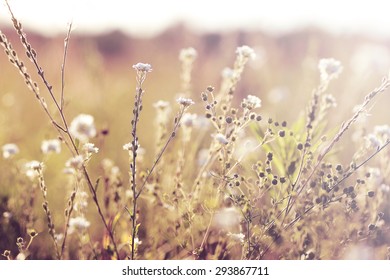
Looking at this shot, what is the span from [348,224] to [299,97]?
88cm

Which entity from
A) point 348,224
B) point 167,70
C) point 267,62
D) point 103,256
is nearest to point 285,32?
point 267,62

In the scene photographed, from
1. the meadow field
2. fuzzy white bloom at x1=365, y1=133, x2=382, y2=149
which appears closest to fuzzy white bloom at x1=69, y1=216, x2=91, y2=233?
the meadow field

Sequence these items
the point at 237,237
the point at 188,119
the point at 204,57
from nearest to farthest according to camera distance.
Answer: the point at 237,237, the point at 188,119, the point at 204,57

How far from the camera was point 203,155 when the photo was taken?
69.2 inches

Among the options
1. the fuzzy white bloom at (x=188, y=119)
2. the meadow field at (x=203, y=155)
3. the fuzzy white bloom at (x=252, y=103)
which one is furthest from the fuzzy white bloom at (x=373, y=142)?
the fuzzy white bloom at (x=188, y=119)

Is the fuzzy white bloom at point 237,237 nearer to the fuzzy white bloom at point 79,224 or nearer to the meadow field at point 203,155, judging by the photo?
the meadow field at point 203,155

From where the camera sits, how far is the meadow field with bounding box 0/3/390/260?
130 centimetres

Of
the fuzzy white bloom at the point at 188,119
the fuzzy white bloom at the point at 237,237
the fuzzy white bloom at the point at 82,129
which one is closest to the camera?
the fuzzy white bloom at the point at 82,129

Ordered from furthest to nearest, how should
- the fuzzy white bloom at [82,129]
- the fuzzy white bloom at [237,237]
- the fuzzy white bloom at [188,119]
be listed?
the fuzzy white bloom at [188,119]
the fuzzy white bloom at [237,237]
the fuzzy white bloom at [82,129]

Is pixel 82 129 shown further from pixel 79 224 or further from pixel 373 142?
pixel 373 142

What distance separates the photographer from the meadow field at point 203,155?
1.30 meters

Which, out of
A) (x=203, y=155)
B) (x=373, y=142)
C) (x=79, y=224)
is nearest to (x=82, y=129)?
(x=79, y=224)

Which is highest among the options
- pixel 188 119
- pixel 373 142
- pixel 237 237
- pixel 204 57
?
pixel 204 57
